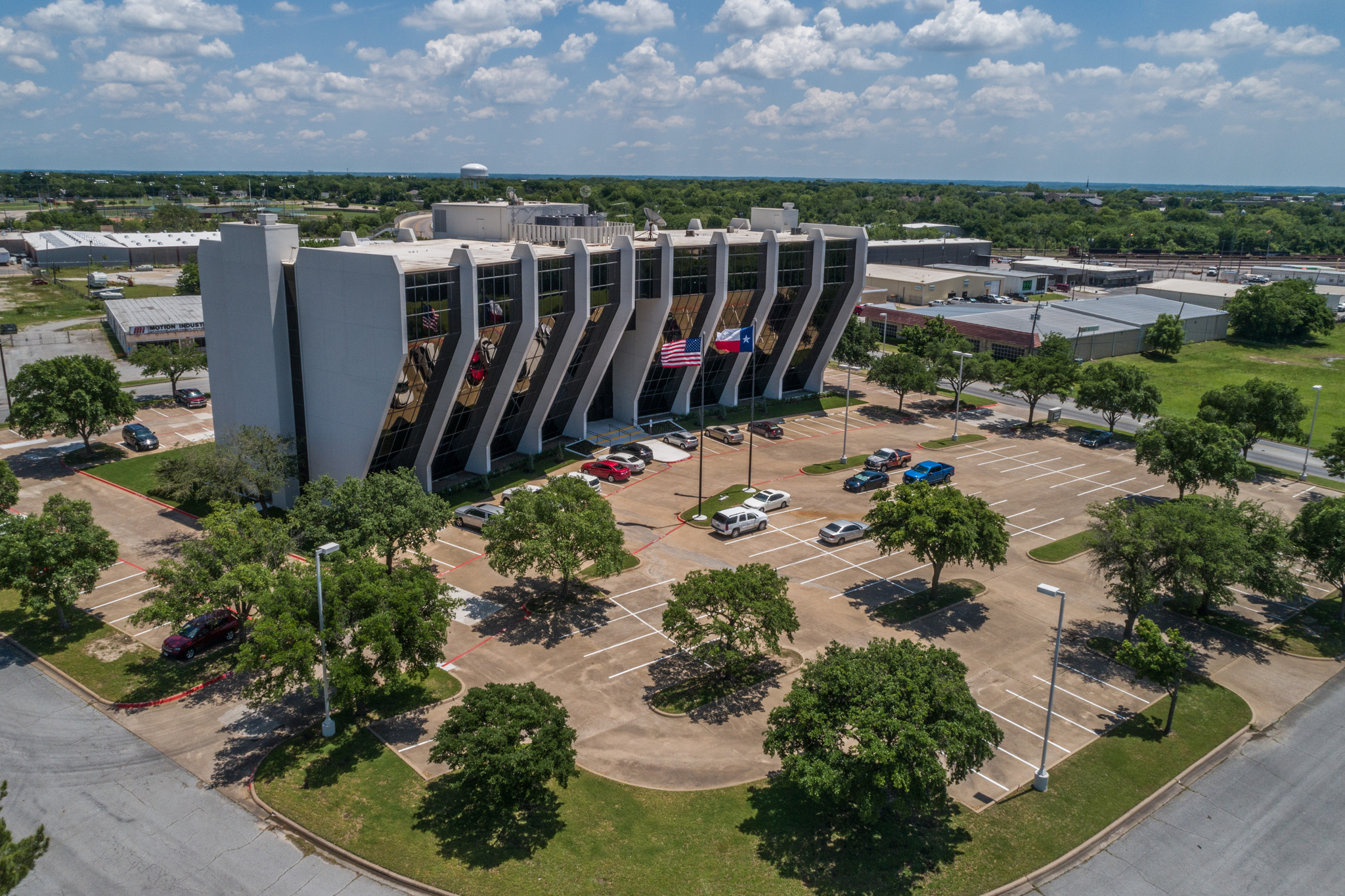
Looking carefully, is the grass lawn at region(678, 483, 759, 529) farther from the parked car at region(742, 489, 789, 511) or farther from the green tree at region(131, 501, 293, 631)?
the green tree at region(131, 501, 293, 631)

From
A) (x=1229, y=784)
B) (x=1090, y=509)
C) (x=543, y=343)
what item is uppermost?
(x=543, y=343)

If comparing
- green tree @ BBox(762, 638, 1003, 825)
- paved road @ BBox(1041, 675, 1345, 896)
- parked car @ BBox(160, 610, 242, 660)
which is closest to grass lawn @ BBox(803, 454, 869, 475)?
paved road @ BBox(1041, 675, 1345, 896)

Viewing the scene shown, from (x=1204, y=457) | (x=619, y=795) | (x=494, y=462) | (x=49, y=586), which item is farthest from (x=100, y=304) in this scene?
(x=1204, y=457)

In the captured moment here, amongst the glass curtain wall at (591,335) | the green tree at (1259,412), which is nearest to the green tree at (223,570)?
the glass curtain wall at (591,335)

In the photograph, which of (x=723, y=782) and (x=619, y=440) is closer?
(x=723, y=782)

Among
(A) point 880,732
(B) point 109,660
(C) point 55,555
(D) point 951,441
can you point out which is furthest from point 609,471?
(A) point 880,732

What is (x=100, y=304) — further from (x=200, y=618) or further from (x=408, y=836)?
(x=408, y=836)
